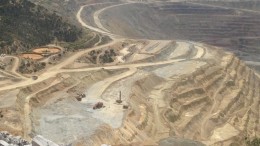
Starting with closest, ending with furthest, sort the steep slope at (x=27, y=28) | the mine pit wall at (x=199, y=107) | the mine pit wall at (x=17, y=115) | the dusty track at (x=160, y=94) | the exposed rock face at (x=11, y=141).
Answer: the exposed rock face at (x=11, y=141), the mine pit wall at (x=17, y=115), the mine pit wall at (x=199, y=107), the dusty track at (x=160, y=94), the steep slope at (x=27, y=28)

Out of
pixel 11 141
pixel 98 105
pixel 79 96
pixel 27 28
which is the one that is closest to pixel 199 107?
pixel 79 96

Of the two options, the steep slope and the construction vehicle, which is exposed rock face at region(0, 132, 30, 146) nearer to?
the construction vehicle

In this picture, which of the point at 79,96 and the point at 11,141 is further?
the point at 79,96

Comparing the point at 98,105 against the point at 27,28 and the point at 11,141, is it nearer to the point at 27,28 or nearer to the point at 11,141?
the point at 11,141

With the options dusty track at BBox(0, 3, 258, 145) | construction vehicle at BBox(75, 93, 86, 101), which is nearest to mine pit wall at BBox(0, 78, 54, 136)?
dusty track at BBox(0, 3, 258, 145)

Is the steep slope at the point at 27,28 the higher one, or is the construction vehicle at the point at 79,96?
the steep slope at the point at 27,28

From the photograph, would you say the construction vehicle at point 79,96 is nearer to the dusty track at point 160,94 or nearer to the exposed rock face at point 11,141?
the dusty track at point 160,94

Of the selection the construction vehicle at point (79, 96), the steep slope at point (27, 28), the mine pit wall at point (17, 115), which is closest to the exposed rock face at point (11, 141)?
the mine pit wall at point (17, 115)

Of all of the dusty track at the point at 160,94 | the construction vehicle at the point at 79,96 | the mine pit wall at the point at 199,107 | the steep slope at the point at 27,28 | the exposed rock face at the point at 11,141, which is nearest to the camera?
the exposed rock face at the point at 11,141
